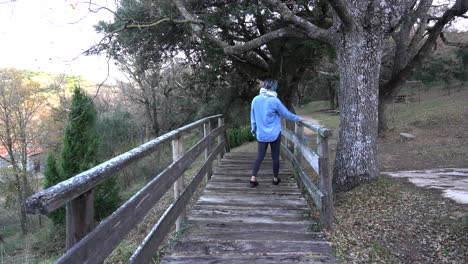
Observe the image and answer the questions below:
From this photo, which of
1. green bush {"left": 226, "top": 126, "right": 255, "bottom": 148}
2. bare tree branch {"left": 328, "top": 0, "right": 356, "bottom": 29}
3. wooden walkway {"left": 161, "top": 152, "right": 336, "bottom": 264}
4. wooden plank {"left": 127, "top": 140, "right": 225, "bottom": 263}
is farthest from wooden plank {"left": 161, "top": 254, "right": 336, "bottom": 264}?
green bush {"left": 226, "top": 126, "right": 255, "bottom": 148}

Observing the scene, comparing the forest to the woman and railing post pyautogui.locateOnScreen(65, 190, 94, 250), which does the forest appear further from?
railing post pyautogui.locateOnScreen(65, 190, 94, 250)

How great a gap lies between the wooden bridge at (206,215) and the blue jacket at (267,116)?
1.44 ft

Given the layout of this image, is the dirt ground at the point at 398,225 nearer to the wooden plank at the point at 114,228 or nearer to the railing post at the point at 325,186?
the railing post at the point at 325,186

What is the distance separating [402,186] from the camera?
490 centimetres

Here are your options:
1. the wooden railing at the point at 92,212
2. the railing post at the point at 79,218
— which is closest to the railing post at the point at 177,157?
the wooden railing at the point at 92,212

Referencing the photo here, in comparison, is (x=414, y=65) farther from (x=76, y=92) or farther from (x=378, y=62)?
(x=76, y=92)

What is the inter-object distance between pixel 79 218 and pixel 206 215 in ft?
8.21

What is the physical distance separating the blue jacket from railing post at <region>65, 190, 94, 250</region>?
353 cm

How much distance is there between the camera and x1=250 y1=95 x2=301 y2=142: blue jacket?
4.78 m

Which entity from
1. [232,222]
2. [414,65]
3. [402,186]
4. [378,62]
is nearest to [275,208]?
[232,222]

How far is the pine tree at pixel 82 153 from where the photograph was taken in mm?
14633

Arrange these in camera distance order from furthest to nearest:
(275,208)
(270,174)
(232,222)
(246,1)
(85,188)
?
(246,1)
(270,174)
(275,208)
(232,222)
(85,188)

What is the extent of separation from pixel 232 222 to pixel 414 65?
10.8 meters

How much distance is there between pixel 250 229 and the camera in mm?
3518
